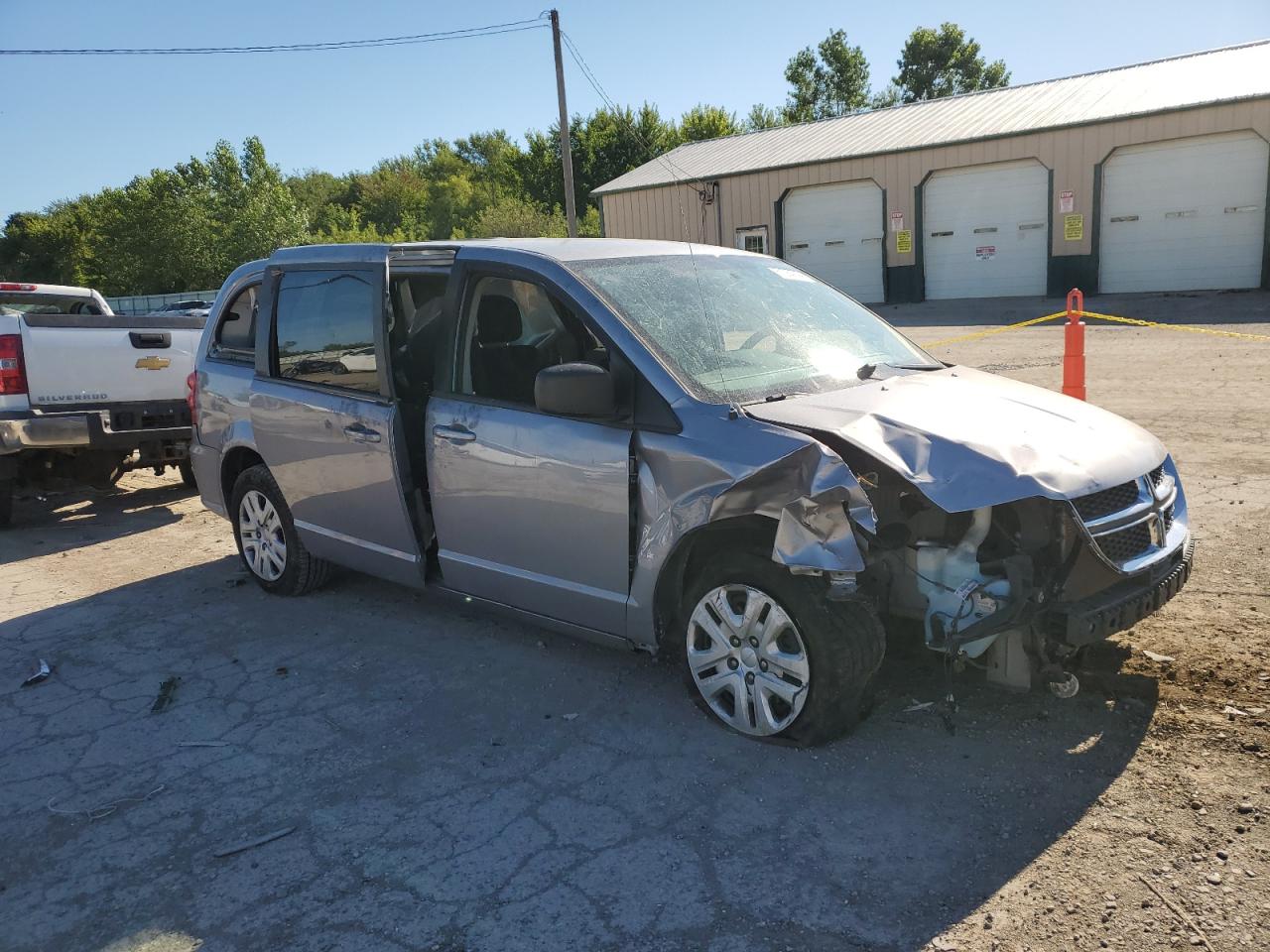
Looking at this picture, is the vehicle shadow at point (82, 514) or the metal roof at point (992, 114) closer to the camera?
the vehicle shadow at point (82, 514)

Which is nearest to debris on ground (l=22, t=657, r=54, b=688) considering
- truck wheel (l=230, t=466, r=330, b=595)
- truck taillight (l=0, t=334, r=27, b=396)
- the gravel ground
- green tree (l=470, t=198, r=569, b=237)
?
the gravel ground

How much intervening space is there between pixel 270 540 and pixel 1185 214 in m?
23.2

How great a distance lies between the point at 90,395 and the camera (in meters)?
7.89

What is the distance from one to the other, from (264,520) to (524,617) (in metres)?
2.26

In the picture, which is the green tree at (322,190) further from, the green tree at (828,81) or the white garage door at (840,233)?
the white garage door at (840,233)

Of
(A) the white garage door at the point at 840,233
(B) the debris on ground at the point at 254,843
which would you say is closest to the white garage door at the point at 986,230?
(A) the white garage door at the point at 840,233

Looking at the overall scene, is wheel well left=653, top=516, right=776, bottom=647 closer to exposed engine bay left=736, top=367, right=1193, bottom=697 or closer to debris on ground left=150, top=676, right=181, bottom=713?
exposed engine bay left=736, top=367, right=1193, bottom=697

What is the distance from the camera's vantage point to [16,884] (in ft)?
9.99

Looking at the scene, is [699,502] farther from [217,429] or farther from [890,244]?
[890,244]

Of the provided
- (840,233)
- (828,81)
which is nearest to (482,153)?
(828,81)

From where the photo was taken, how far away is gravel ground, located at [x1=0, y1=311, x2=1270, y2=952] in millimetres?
2682

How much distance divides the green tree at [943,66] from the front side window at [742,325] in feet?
223

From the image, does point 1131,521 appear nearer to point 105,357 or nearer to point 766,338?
point 766,338

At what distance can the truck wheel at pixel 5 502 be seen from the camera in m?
8.02
